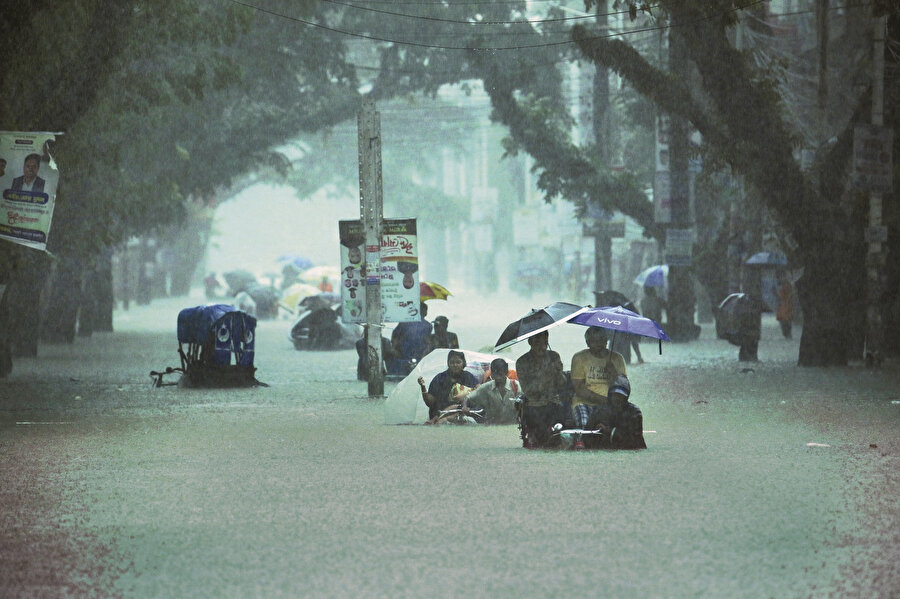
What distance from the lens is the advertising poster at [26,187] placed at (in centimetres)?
1802

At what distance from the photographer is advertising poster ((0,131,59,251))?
1802 centimetres

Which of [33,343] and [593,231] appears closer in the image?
[33,343]

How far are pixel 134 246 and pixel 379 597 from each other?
213 feet

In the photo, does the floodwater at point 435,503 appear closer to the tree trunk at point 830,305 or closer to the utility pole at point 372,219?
the utility pole at point 372,219

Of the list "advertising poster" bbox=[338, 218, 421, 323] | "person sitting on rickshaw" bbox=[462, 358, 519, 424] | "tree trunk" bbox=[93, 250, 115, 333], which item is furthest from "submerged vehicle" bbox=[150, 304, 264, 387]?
"tree trunk" bbox=[93, 250, 115, 333]

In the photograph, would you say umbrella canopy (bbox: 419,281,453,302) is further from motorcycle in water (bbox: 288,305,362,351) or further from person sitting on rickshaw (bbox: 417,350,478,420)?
motorcycle in water (bbox: 288,305,362,351)

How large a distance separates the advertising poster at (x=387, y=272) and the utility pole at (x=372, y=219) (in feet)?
0.30

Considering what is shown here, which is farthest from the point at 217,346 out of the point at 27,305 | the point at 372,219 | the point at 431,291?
the point at 27,305

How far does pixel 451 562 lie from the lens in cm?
791

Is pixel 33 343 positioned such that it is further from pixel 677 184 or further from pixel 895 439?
pixel 895 439

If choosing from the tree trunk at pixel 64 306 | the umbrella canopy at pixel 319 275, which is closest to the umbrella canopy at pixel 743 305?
the tree trunk at pixel 64 306

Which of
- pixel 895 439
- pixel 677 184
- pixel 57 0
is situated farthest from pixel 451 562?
pixel 677 184

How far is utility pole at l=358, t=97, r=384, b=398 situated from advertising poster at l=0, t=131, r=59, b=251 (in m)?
4.43

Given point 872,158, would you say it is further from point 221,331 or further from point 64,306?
point 64,306
